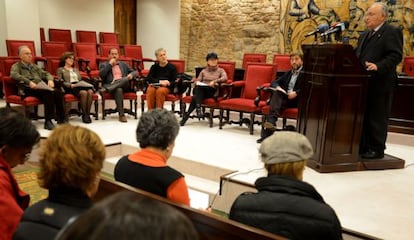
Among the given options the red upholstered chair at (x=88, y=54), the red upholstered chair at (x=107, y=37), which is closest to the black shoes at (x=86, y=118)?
the red upholstered chair at (x=88, y=54)

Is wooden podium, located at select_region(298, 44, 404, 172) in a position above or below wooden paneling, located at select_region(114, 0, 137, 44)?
below

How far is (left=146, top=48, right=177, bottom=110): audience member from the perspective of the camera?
555 centimetres

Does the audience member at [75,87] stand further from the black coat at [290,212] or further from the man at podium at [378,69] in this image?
the black coat at [290,212]

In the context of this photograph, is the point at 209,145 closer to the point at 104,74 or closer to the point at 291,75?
the point at 291,75

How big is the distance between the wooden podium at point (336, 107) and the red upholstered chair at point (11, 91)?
136 inches

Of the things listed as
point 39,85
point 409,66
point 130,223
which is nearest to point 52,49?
point 39,85

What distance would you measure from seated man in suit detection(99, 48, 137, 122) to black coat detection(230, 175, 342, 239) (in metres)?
4.47

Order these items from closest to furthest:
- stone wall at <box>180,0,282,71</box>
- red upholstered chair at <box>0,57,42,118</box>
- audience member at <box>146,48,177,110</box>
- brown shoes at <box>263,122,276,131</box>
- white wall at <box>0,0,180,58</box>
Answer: brown shoes at <box>263,122,276,131</box>
red upholstered chair at <box>0,57,42,118</box>
audience member at <box>146,48,177,110</box>
white wall at <box>0,0,180,58</box>
stone wall at <box>180,0,282,71</box>

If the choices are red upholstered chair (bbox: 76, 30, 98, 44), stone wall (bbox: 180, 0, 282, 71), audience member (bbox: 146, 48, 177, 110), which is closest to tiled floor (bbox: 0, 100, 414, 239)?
audience member (bbox: 146, 48, 177, 110)

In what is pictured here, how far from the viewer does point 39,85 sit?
16.2ft

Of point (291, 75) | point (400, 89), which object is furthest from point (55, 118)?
point (400, 89)

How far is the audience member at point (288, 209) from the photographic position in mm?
1291

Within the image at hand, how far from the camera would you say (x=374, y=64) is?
3398mm

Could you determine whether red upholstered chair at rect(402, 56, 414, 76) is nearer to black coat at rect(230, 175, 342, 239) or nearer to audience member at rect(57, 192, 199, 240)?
black coat at rect(230, 175, 342, 239)
